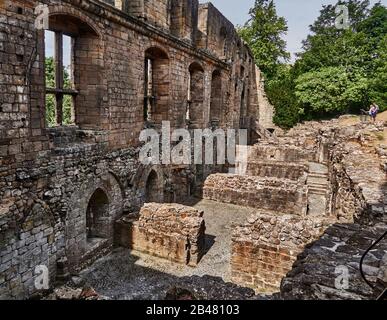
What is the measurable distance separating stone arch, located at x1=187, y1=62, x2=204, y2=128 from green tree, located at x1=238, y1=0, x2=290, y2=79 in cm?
1591

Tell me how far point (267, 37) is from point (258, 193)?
20973mm

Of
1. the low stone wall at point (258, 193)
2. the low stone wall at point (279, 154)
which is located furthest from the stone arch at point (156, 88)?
the low stone wall at point (279, 154)

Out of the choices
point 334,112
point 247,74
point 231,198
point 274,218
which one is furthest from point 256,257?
point 334,112

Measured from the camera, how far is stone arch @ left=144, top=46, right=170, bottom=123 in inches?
416

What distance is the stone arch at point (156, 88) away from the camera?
10570mm

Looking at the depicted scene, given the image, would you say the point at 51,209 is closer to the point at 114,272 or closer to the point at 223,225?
the point at 114,272

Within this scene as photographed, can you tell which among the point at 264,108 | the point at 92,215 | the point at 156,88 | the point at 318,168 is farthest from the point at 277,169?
the point at 264,108

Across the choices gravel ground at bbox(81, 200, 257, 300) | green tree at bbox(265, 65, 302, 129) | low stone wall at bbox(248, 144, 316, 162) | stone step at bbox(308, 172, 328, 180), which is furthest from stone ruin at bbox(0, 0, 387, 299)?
green tree at bbox(265, 65, 302, 129)

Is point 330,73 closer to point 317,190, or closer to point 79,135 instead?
point 317,190

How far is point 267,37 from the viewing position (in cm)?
2758

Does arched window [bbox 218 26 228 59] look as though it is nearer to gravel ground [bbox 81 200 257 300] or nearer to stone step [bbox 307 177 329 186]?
stone step [bbox 307 177 329 186]

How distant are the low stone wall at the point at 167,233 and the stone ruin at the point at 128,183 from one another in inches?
1.1

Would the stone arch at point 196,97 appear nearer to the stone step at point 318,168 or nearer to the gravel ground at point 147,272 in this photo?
the stone step at point 318,168

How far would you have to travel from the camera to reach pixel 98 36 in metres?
7.21
